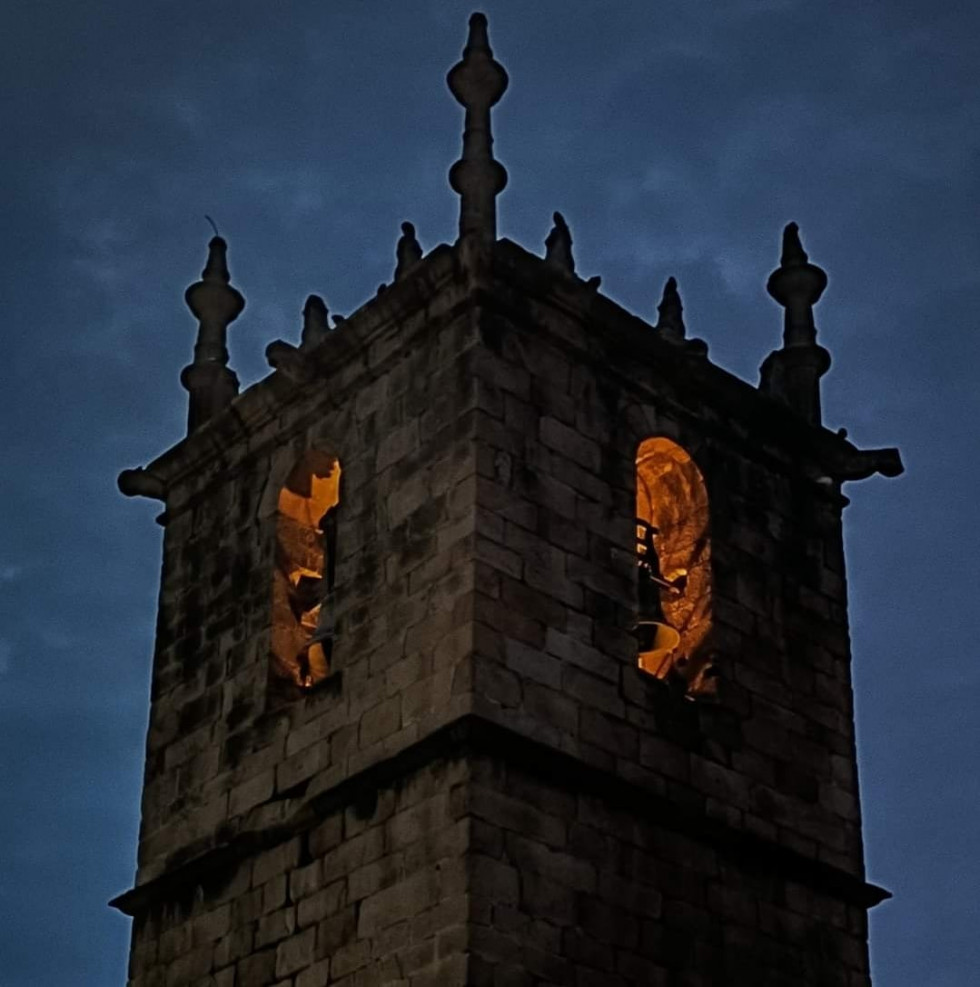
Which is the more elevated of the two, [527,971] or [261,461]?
[261,461]

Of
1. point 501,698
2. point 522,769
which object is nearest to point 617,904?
point 522,769

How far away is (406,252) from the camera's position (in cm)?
1788

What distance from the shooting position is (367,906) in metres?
15.5

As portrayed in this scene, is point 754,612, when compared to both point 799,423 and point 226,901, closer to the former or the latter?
point 799,423

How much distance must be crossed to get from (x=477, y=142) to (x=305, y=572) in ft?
10.9

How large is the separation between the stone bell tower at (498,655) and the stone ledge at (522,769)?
0.07 feet

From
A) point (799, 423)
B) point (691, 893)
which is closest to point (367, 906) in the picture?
point (691, 893)

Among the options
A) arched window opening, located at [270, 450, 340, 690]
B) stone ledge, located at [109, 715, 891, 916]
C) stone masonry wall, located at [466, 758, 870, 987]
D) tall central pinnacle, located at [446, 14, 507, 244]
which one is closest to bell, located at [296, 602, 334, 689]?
arched window opening, located at [270, 450, 340, 690]

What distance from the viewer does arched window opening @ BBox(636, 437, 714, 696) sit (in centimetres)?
1730

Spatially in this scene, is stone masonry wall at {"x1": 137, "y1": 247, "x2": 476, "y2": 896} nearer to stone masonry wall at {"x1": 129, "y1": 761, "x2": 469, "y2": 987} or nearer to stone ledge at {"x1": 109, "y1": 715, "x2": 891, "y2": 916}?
stone ledge at {"x1": 109, "y1": 715, "x2": 891, "y2": 916}

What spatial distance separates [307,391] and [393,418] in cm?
121

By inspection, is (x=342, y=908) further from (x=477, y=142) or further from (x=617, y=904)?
(x=477, y=142)

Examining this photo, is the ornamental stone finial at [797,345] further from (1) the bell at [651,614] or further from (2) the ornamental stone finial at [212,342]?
(2) the ornamental stone finial at [212,342]

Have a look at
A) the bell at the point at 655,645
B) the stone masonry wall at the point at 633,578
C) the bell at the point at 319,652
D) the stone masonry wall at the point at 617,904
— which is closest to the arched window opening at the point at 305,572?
the bell at the point at 319,652
